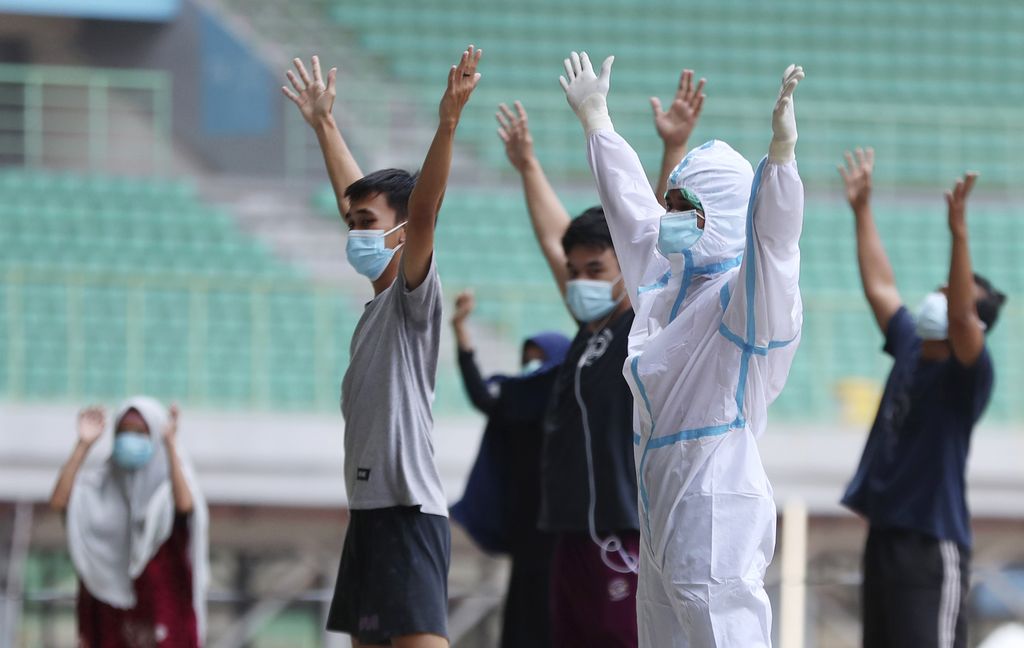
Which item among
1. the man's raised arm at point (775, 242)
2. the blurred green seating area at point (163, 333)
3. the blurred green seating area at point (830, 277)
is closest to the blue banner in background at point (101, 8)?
the blurred green seating area at point (163, 333)

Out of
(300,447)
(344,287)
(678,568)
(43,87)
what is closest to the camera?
(678,568)

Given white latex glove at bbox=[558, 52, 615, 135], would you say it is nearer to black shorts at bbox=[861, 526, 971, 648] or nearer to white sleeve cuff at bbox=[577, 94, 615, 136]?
white sleeve cuff at bbox=[577, 94, 615, 136]

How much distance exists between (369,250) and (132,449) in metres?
1.98

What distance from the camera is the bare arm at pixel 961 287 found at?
13.4 ft

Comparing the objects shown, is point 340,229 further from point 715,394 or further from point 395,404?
point 715,394

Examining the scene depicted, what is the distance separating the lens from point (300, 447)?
7.93m

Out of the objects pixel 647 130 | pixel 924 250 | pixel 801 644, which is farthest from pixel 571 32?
pixel 801 644

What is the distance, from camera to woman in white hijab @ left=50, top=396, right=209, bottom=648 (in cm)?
512

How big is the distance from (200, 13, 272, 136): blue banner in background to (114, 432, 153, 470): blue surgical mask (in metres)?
6.16

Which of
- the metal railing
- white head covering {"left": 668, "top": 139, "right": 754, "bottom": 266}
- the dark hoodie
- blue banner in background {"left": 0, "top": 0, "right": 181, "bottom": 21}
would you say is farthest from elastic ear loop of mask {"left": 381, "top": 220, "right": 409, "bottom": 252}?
blue banner in background {"left": 0, "top": 0, "right": 181, "bottom": 21}

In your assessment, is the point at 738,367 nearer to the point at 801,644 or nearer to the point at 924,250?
the point at 801,644

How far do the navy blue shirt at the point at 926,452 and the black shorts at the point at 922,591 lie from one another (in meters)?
0.05

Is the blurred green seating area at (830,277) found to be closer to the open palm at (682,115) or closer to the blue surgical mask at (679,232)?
the open palm at (682,115)

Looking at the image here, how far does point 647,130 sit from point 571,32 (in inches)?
50.0
